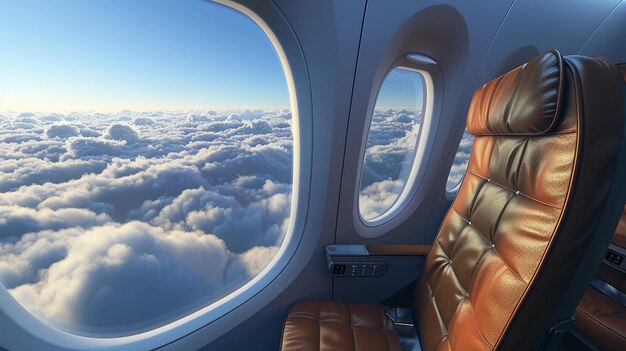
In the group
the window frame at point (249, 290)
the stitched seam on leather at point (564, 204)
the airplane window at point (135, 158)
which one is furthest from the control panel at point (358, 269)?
the stitched seam on leather at point (564, 204)

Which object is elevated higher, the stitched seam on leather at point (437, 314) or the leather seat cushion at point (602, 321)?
the stitched seam on leather at point (437, 314)

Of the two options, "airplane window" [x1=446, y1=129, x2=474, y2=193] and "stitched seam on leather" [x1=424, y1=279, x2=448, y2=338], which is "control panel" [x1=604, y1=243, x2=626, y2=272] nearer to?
"airplane window" [x1=446, y1=129, x2=474, y2=193]

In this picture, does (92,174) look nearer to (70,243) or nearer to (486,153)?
(70,243)

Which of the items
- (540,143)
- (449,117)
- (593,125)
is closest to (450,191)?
(449,117)

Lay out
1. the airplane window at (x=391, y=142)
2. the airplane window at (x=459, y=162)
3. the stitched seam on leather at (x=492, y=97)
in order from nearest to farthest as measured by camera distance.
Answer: the stitched seam on leather at (x=492, y=97)
the airplane window at (x=391, y=142)
the airplane window at (x=459, y=162)

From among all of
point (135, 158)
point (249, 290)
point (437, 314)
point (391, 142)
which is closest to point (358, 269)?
point (437, 314)

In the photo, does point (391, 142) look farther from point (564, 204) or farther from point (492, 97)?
point (564, 204)

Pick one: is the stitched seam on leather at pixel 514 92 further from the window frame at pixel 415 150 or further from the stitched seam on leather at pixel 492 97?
the window frame at pixel 415 150
